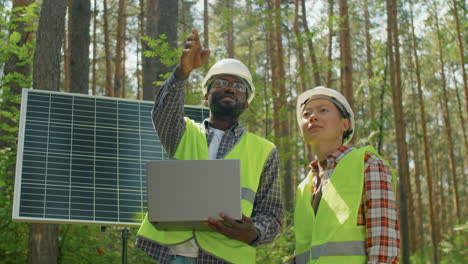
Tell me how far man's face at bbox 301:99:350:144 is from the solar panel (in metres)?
2.07

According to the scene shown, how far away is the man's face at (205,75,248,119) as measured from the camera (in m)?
4.05

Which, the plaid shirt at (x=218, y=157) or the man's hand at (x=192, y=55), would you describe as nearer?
the man's hand at (x=192, y=55)

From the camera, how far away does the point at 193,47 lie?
354 cm

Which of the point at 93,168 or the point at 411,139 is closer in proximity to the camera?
the point at 93,168

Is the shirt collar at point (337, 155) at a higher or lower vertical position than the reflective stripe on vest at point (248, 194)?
higher

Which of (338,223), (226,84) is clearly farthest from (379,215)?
(226,84)

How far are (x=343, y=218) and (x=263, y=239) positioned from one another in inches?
22.5

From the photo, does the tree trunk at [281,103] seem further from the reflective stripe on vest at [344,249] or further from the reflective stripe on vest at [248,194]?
the reflective stripe on vest at [344,249]

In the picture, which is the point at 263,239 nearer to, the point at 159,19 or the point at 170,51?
the point at 170,51

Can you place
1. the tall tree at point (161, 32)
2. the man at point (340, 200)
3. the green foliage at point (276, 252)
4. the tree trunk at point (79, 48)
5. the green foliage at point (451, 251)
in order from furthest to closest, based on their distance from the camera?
the green foliage at point (451, 251) → the tree trunk at point (79, 48) → the tall tree at point (161, 32) → the green foliage at point (276, 252) → the man at point (340, 200)

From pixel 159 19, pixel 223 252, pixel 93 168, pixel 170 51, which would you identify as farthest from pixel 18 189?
pixel 159 19

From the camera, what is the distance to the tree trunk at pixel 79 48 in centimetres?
1117

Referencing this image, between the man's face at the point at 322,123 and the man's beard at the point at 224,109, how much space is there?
0.48m

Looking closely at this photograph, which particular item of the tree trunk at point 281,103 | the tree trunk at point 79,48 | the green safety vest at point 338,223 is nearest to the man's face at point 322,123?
the green safety vest at point 338,223
